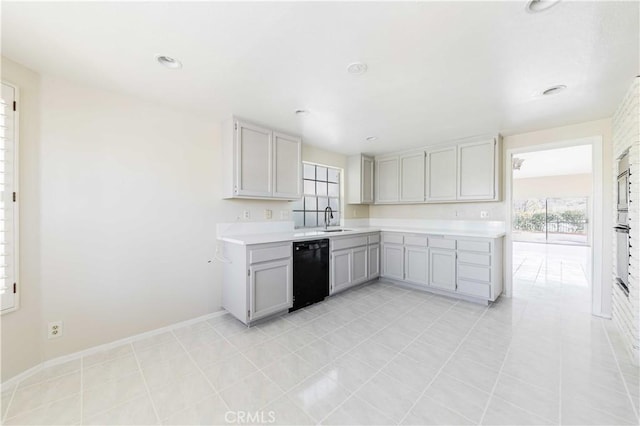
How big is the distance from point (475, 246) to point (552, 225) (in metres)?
9.13

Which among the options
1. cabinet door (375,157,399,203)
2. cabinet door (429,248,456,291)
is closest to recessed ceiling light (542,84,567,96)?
cabinet door (429,248,456,291)

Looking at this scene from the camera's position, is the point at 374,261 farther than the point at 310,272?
Yes

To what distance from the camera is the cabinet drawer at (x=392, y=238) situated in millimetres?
4074

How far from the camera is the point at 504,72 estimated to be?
6.43 feet

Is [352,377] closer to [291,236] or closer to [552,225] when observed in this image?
[291,236]

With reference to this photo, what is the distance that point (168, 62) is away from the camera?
73.9 inches

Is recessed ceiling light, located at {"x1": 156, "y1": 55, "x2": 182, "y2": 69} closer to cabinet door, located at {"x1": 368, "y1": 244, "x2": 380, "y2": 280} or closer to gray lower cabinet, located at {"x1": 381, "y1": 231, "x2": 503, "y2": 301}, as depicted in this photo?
cabinet door, located at {"x1": 368, "y1": 244, "x2": 380, "y2": 280}

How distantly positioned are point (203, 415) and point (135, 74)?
2.49 metres

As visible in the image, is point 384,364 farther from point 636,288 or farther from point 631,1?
point 631,1

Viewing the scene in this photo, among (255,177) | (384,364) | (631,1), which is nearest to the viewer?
(631,1)

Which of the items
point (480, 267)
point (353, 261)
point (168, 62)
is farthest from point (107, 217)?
point (480, 267)

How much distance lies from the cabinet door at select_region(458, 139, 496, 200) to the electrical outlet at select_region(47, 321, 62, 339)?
472cm

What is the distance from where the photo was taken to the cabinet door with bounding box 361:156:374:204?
466 cm

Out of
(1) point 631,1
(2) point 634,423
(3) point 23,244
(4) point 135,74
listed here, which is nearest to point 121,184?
(3) point 23,244
